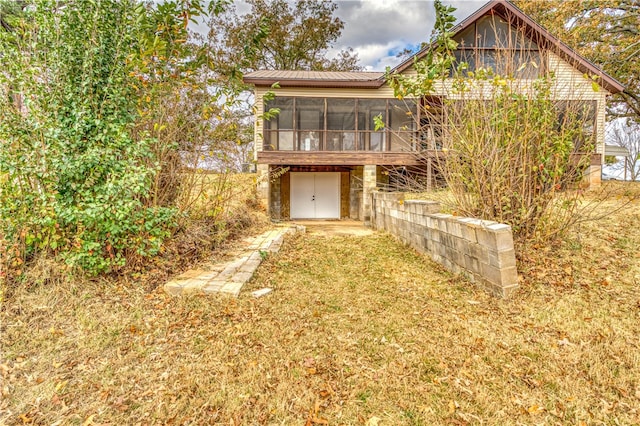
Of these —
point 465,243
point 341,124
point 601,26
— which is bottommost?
A: point 465,243

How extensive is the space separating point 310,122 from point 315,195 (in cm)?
317

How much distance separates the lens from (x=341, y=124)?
43.8 feet

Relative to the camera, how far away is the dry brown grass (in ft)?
6.73

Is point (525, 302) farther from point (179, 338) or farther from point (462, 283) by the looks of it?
point (179, 338)

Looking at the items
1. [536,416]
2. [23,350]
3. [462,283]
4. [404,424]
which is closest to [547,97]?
[462,283]

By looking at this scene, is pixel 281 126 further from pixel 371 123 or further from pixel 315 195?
pixel 371 123

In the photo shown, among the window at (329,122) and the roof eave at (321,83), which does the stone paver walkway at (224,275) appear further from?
the roof eave at (321,83)

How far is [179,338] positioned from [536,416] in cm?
272

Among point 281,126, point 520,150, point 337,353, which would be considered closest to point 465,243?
point 520,150

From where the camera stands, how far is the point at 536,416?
1.97 meters

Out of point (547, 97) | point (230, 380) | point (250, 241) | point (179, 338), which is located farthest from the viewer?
point (250, 241)

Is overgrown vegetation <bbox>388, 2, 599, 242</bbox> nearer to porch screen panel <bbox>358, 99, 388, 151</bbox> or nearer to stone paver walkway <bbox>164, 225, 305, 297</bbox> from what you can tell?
stone paver walkway <bbox>164, 225, 305, 297</bbox>

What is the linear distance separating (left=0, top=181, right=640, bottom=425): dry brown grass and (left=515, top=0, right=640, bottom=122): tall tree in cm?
1163

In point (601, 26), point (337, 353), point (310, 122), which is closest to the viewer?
point (337, 353)
